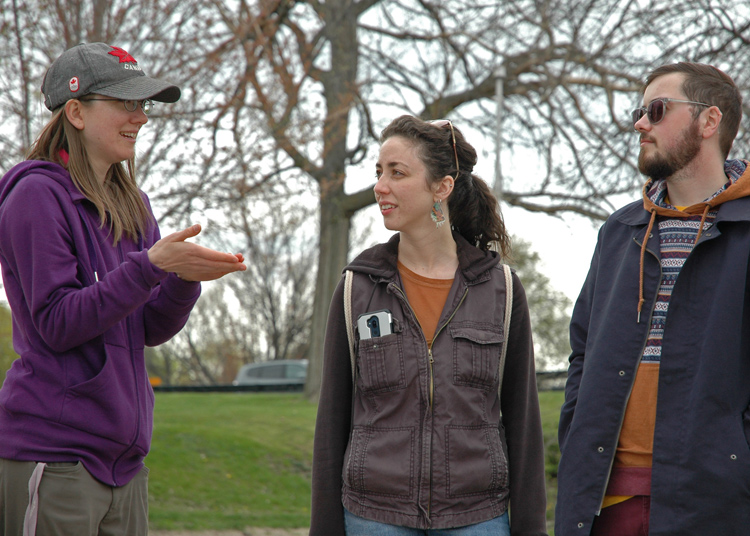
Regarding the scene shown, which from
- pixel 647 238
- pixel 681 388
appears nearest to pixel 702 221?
pixel 647 238

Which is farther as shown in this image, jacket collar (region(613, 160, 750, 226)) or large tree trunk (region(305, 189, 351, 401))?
large tree trunk (region(305, 189, 351, 401))

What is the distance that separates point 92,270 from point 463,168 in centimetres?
161

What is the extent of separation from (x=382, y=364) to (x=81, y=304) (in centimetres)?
109

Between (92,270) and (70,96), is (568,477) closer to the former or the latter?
(92,270)

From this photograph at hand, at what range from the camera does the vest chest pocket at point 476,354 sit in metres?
2.94

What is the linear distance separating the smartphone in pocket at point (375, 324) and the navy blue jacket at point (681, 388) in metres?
Result: 0.76

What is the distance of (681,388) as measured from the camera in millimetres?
2664

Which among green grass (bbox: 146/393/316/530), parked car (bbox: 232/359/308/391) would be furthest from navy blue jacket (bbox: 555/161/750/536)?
parked car (bbox: 232/359/308/391)

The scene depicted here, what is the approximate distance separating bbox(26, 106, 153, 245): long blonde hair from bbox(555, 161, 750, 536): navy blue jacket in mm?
1795

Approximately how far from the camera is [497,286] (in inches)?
125

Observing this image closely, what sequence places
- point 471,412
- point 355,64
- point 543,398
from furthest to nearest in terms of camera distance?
point 355,64 < point 543,398 < point 471,412

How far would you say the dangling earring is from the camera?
3.30 meters

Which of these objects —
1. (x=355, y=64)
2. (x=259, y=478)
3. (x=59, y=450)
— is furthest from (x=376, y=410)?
(x=355, y=64)

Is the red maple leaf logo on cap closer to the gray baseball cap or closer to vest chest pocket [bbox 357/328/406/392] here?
the gray baseball cap
